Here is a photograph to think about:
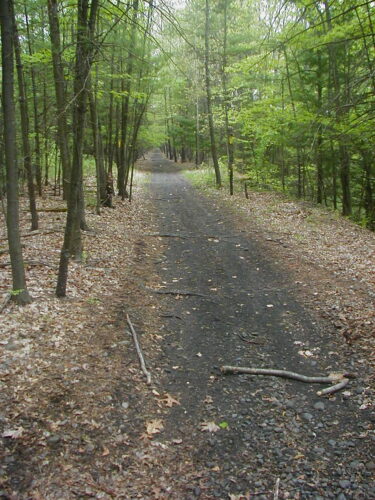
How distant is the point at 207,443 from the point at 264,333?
2.61 metres

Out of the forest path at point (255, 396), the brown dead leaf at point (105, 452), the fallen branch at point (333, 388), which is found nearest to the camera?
the forest path at point (255, 396)

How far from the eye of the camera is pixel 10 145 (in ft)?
18.5

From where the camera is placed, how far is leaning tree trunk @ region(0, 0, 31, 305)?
5.20 meters

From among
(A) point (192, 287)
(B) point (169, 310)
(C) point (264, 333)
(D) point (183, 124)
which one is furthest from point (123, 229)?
(D) point (183, 124)

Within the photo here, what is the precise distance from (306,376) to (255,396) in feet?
2.75

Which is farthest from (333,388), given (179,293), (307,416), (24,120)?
(24,120)

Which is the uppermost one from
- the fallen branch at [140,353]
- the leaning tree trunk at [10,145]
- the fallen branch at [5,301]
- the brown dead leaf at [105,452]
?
the leaning tree trunk at [10,145]

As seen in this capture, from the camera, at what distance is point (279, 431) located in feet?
14.2

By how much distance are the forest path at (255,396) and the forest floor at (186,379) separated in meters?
0.02

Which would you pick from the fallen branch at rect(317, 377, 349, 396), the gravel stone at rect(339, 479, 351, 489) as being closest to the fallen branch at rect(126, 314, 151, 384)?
the fallen branch at rect(317, 377, 349, 396)

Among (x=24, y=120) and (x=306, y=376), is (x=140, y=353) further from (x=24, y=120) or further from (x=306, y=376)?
(x=24, y=120)

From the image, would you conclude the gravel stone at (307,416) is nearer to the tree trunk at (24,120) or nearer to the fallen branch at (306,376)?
the fallen branch at (306,376)

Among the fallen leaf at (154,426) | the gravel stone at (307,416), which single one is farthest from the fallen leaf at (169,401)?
the gravel stone at (307,416)

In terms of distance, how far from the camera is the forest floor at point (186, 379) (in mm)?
3717
